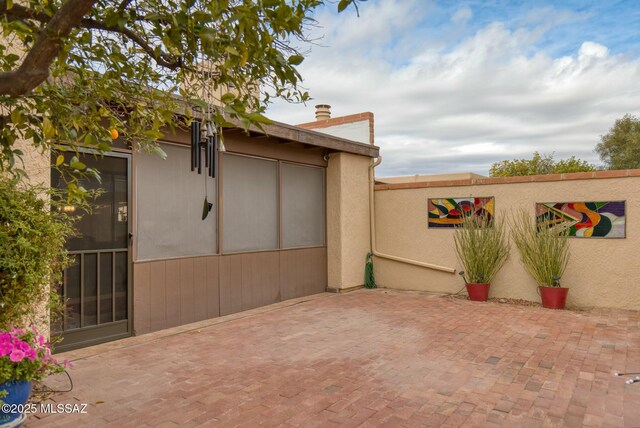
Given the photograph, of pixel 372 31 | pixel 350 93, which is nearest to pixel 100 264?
pixel 372 31

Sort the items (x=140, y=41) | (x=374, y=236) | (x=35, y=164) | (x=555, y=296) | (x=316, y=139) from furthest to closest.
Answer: (x=374, y=236) < (x=316, y=139) < (x=555, y=296) < (x=35, y=164) < (x=140, y=41)

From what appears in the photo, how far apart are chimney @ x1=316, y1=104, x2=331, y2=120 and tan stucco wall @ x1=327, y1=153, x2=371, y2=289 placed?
302 cm

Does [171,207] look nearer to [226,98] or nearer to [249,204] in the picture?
[249,204]

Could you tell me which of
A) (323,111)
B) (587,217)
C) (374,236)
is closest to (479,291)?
(587,217)

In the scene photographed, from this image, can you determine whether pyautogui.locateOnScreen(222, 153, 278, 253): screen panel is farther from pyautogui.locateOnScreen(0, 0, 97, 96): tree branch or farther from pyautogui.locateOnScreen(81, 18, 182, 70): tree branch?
pyautogui.locateOnScreen(0, 0, 97, 96): tree branch

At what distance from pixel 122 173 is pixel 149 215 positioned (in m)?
0.59

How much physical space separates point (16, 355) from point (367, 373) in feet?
8.38

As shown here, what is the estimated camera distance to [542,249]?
21.4 ft

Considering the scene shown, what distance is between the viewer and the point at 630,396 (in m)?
3.18

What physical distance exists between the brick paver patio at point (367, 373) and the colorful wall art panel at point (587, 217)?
1.29m

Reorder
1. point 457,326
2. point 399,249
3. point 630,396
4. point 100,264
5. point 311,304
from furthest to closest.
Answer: point 399,249 < point 311,304 < point 457,326 < point 100,264 < point 630,396

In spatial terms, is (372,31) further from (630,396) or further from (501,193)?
(630,396)

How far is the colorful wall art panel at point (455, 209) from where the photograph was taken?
24.2ft

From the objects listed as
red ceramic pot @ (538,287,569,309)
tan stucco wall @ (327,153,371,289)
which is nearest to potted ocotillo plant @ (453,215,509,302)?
red ceramic pot @ (538,287,569,309)
